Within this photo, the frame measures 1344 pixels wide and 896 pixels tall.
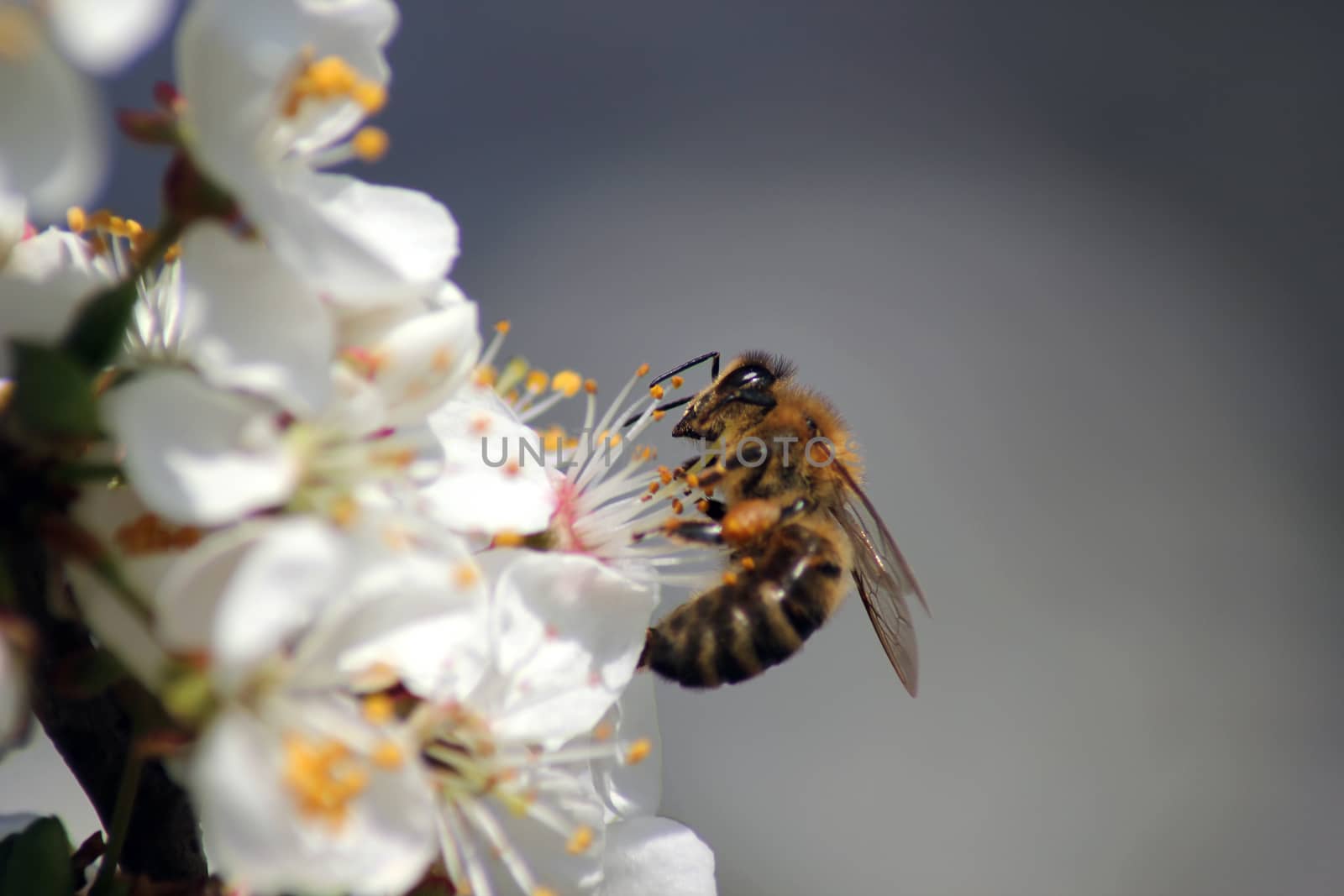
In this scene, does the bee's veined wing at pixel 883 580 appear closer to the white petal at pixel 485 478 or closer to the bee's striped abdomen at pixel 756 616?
the bee's striped abdomen at pixel 756 616

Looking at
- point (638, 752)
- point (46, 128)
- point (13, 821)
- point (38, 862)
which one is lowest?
point (13, 821)

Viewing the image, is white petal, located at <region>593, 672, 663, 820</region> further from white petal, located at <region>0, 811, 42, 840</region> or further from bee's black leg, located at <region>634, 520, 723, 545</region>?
white petal, located at <region>0, 811, 42, 840</region>

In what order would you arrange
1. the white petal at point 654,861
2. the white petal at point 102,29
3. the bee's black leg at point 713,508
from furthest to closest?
the bee's black leg at point 713,508 < the white petal at point 654,861 < the white petal at point 102,29

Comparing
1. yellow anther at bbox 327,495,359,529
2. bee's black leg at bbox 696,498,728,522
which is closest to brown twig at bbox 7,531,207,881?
yellow anther at bbox 327,495,359,529

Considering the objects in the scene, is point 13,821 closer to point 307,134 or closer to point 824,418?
point 307,134

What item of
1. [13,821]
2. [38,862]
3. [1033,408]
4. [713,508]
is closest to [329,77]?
[38,862]

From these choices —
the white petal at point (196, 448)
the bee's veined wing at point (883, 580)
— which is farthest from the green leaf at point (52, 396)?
the bee's veined wing at point (883, 580)

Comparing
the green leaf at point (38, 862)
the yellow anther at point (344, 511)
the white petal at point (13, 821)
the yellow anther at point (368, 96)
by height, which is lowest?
the white petal at point (13, 821)
